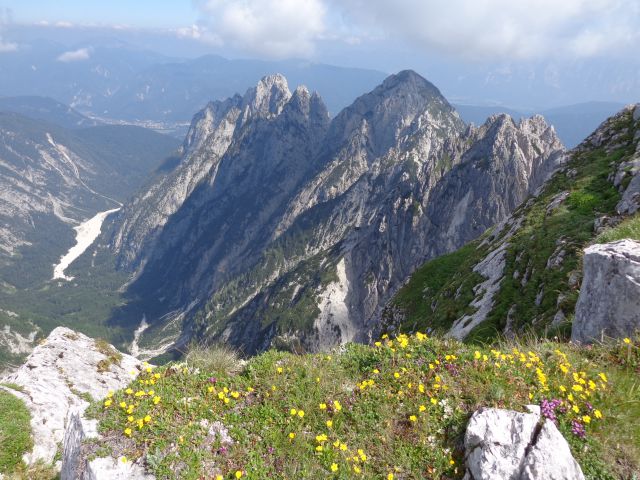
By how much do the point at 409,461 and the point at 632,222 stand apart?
13853mm

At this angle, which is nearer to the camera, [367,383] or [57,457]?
[367,383]

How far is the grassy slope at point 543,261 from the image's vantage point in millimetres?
19734

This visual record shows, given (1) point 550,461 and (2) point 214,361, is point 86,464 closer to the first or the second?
(2) point 214,361

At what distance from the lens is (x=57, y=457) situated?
14.6 meters

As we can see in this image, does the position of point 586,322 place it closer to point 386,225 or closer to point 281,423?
point 281,423

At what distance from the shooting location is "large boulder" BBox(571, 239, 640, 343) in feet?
38.9

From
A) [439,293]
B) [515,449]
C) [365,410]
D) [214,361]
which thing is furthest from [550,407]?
[439,293]

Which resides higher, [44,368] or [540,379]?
[540,379]

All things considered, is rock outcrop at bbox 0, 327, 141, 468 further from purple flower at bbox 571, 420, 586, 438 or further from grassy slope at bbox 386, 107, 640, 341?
grassy slope at bbox 386, 107, 640, 341

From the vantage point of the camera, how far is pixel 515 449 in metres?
7.72

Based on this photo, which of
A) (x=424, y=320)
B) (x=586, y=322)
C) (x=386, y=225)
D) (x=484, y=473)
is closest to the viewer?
(x=484, y=473)

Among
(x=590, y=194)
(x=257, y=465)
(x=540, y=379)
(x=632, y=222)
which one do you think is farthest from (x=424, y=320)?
(x=257, y=465)

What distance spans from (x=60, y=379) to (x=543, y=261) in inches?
1108

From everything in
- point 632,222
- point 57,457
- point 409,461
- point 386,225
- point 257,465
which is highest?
point 632,222
